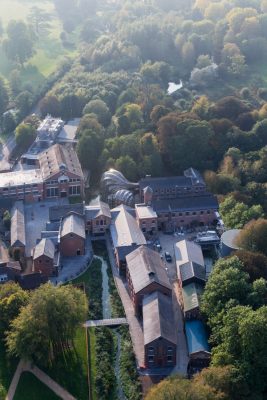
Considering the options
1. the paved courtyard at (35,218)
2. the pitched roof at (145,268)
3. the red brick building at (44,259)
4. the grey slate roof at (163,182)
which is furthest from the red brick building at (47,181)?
the pitched roof at (145,268)

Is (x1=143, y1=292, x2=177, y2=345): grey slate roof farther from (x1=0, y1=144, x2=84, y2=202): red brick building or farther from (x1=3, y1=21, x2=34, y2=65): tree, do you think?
(x1=3, y1=21, x2=34, y2=65): tree

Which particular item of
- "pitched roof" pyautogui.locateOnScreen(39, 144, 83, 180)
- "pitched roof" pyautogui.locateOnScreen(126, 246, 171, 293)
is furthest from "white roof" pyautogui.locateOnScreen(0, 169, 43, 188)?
"pitched roof" pyautogui.locateOnScreen(126, 246, 171, 293)

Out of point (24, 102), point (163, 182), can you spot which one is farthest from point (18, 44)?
point (163, 182)

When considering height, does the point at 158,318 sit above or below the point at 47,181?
below

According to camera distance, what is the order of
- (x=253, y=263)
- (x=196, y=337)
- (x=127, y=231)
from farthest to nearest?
(x=127, y=231) < (x=253, y=263) < (x=196, y=337)

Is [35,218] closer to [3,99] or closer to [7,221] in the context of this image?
[7,221]

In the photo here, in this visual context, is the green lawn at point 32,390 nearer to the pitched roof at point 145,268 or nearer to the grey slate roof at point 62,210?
the pitched roof at point 145,268

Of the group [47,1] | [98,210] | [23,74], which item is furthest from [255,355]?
[47,1]
